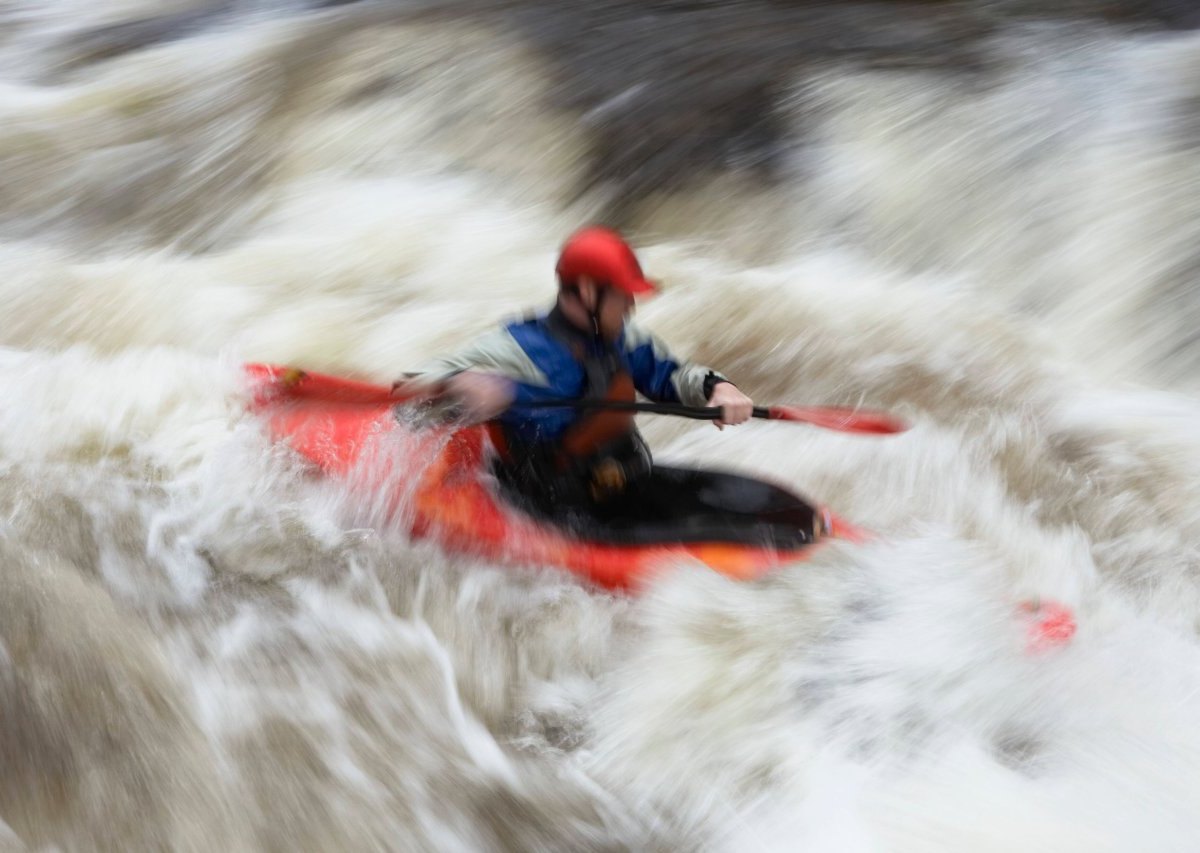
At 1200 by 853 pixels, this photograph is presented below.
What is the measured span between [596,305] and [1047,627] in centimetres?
124

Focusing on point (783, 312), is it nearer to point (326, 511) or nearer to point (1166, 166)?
point (1166, 166)

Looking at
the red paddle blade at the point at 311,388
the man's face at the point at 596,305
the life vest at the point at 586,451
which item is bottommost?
the life vest at the point at 586,451

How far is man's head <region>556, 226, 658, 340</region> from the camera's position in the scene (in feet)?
7.80

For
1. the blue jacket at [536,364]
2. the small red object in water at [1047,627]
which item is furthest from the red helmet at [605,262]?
the small red object in water at [1047,627]

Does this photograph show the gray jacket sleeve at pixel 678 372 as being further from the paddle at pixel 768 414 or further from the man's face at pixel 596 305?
the man's face at pixel 596 305

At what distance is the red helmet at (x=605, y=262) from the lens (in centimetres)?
237

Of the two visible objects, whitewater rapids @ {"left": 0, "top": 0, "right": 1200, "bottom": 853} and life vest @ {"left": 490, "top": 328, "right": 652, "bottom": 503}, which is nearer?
whitewater rapids @ {"left": 0, "top": 0, "right": 1200, "bottom": 853}

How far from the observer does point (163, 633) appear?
246cm

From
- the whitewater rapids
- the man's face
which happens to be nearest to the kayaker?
the man's face

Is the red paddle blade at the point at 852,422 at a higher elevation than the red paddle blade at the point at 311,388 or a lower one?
lower

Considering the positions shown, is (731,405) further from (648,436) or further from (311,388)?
(648,436)

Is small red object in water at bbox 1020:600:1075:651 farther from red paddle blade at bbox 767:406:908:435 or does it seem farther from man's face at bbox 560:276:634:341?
man's face at bbox 560:276:634:341

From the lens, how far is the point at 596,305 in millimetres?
2430

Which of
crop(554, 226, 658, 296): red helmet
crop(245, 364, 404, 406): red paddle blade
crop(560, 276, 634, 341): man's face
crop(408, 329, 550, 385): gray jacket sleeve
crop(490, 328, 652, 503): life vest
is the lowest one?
crop(490, 328, 652, 503): life vest
